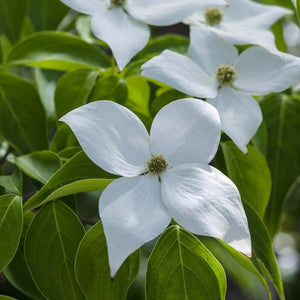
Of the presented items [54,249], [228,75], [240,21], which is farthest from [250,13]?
[54,249]

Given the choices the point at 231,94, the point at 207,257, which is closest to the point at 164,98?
the point at 231,94

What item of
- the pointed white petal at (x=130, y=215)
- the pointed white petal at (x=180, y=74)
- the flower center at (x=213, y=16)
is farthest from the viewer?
the flower center at (x=213, y=16)

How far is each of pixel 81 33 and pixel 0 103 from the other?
16cm

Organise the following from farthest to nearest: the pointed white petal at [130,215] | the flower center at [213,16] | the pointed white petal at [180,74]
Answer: the flower center at [213,16] < the pointed white petal at [180,74] < the pointed white petal at [130,215]

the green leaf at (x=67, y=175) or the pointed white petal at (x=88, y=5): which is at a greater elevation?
the pointed white petal at (x=88, y=5)

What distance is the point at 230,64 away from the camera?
0.53 meters

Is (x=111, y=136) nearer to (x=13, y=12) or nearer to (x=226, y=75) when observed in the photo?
(x=226, y=75)

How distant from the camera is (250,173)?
20.0 inches

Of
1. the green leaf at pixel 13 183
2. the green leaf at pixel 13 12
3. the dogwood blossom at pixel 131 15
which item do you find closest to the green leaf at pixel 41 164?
Result: the green leaf at pixel 13 183

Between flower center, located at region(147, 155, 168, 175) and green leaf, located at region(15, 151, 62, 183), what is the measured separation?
0.27ft

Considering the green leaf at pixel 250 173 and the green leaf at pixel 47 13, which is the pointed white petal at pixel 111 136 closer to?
the green leaf at pixel 250 173

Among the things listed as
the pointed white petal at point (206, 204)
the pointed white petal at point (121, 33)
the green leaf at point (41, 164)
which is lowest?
the green leaf at point (41, 164)

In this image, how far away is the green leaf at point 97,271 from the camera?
0.40 meters

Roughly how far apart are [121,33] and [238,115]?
0.13 metres
